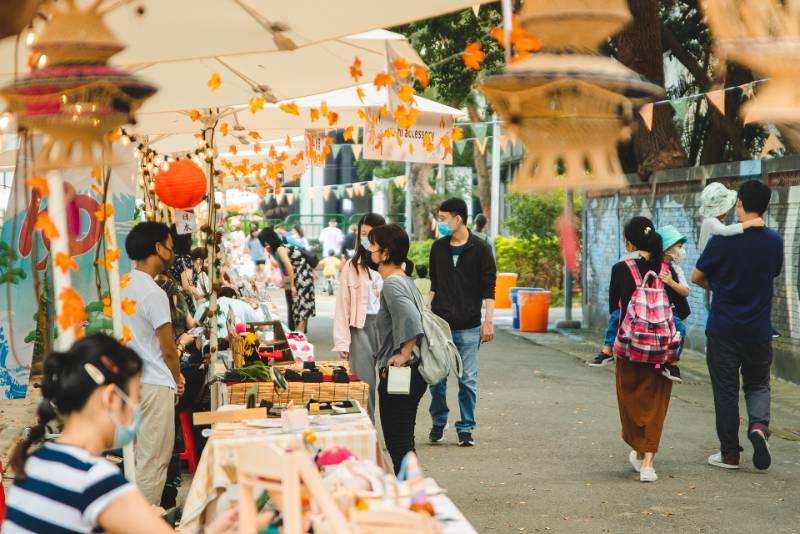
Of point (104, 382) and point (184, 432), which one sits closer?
point (104, 382)

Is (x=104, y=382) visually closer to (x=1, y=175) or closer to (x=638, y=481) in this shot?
(x=638, y=481)

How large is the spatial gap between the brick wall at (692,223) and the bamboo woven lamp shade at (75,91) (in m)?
10.6

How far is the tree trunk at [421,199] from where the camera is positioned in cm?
3672

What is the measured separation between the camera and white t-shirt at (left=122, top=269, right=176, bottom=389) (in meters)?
6.05

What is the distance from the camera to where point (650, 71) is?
14.2m

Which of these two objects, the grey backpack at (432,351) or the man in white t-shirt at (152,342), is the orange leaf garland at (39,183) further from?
the grey backpack at (432,351)

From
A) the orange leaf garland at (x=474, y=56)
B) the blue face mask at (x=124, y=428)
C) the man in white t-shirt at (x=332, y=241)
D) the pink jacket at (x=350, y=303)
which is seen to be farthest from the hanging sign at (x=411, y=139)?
the man in white t-shirt at (x=332, y=241)

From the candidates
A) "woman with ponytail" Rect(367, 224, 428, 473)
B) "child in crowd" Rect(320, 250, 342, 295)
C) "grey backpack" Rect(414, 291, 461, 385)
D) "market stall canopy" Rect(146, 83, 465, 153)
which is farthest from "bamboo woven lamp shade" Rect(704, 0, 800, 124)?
"child in crowd" Rect(320, 250, 342, 295)

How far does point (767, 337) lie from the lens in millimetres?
7863

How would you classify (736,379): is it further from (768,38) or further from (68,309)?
(768,38)

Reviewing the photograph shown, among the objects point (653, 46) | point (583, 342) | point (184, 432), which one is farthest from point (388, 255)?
point (583, 342)

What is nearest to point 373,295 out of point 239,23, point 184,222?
point 239,23

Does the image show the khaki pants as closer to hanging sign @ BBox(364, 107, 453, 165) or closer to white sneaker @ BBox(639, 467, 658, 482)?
white sneaker @ BBox(639, 467, 658, 482)

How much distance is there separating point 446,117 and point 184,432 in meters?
5.09
